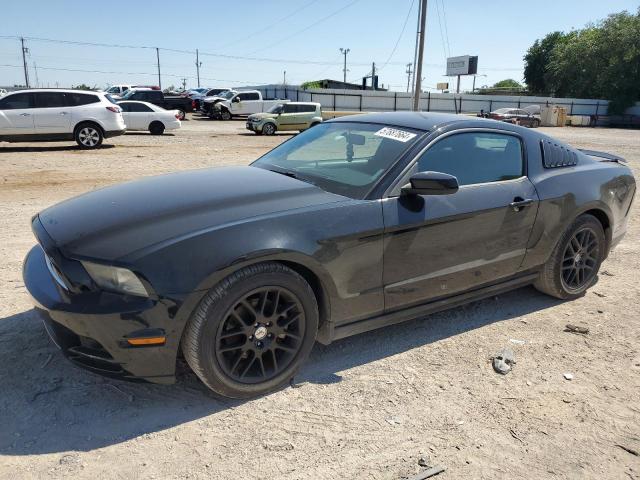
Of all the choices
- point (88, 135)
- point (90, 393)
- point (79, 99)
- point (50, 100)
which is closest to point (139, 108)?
point (79, 99)

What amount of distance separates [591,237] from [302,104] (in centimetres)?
2104

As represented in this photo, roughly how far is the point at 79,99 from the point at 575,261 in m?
14.1

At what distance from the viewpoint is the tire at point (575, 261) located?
4.12 metres

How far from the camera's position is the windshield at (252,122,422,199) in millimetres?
3283

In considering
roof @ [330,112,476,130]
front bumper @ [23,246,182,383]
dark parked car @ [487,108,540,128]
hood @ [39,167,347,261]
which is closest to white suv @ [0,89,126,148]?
hood @ [39,167,347,261]

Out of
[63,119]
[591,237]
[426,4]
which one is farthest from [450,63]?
[591,237]

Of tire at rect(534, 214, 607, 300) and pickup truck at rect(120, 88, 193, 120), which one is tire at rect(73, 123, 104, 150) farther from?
tire at rect(534, 214, 607, 300)

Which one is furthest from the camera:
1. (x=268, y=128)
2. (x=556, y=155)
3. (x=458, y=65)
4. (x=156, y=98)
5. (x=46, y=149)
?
(x=458, y=65)

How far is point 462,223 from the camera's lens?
3393mm

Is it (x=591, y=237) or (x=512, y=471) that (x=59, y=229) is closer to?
(x=512, y=471)

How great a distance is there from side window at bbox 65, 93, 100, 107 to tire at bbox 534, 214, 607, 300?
13821 millimetres

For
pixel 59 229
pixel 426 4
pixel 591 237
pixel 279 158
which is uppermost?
pixel 426 4

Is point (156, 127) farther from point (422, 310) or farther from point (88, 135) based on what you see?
point (422, 310)

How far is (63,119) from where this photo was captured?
14.1m
